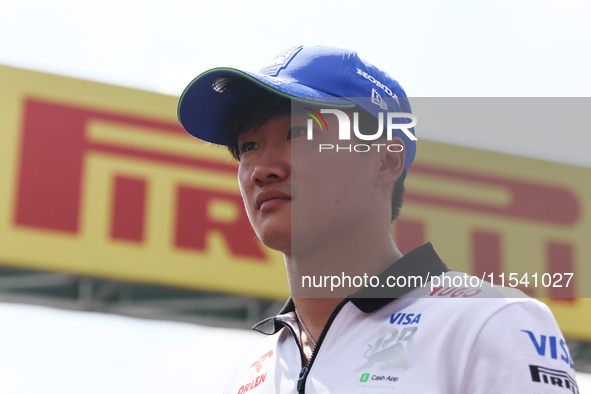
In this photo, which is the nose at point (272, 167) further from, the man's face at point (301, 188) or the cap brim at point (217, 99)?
the cap brim at point (217, 99)

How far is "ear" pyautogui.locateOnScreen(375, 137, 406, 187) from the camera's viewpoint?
8.37 ft

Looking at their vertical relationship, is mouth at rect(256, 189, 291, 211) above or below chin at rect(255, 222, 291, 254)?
above

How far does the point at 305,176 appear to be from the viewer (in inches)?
93.0

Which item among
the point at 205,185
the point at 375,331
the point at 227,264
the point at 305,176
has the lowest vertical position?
the point at 227,264

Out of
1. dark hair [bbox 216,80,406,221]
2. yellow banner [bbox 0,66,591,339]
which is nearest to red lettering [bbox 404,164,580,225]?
yellow banner [bbox 0,66,591,339]

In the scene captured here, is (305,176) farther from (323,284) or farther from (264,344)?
(264,344)

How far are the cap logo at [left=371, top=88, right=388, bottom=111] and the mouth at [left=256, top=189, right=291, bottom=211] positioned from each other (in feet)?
1.58

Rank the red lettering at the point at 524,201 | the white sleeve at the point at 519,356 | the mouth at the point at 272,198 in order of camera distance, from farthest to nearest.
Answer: the red lettering at the point at 524,201 < the mouth at the point at 272,198 < the white sleeve at the point at 519,356

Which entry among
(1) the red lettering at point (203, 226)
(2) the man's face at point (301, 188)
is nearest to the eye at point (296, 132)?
(2) the man's face at point (301, 188)

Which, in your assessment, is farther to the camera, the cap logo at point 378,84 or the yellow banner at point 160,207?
the yellow banner at point 160,207

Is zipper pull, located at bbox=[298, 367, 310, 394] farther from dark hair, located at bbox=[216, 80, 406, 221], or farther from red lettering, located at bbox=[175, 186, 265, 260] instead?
red lettering, located at bbox=[175, 186, 265, 260]

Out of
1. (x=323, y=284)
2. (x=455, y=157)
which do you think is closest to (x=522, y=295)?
(x=323, y=284)

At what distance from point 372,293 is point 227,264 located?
18.6ft

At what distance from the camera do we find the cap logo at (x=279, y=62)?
8.46 feet
